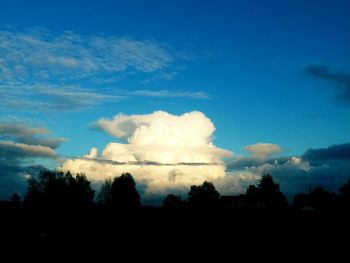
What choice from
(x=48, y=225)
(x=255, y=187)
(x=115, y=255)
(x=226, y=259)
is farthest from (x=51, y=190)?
(x=226, y=259)

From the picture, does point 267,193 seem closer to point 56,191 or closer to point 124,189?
point 124,189

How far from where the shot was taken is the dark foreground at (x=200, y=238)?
2702cm

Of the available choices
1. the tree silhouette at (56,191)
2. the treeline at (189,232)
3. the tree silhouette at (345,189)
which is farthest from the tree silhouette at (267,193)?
the treeline at (189,232)

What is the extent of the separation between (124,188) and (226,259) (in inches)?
3735

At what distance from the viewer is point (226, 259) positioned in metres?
27.2

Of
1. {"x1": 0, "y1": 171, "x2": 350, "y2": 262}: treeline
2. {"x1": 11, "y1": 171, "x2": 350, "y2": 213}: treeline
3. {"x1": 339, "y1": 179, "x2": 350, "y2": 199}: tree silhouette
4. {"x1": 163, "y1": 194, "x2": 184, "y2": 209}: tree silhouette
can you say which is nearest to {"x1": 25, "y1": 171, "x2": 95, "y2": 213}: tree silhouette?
{"x1": 11, "y1": 171, "x2": 350, "y2": 213}: treeline

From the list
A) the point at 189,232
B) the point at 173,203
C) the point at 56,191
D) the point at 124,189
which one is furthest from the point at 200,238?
the point at 124,189

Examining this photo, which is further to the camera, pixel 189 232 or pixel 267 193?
pixel 267 193

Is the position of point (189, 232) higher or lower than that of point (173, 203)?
lower

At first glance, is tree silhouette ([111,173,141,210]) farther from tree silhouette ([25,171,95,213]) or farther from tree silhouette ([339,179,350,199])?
tree silhouette ([339,179,350,199])

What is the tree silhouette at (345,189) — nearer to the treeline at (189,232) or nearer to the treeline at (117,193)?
the treeline at (117,193)

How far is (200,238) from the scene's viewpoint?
31.6 m

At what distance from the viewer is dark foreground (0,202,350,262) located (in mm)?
27016

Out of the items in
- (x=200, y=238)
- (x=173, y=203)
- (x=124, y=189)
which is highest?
(x=124, y=189)
